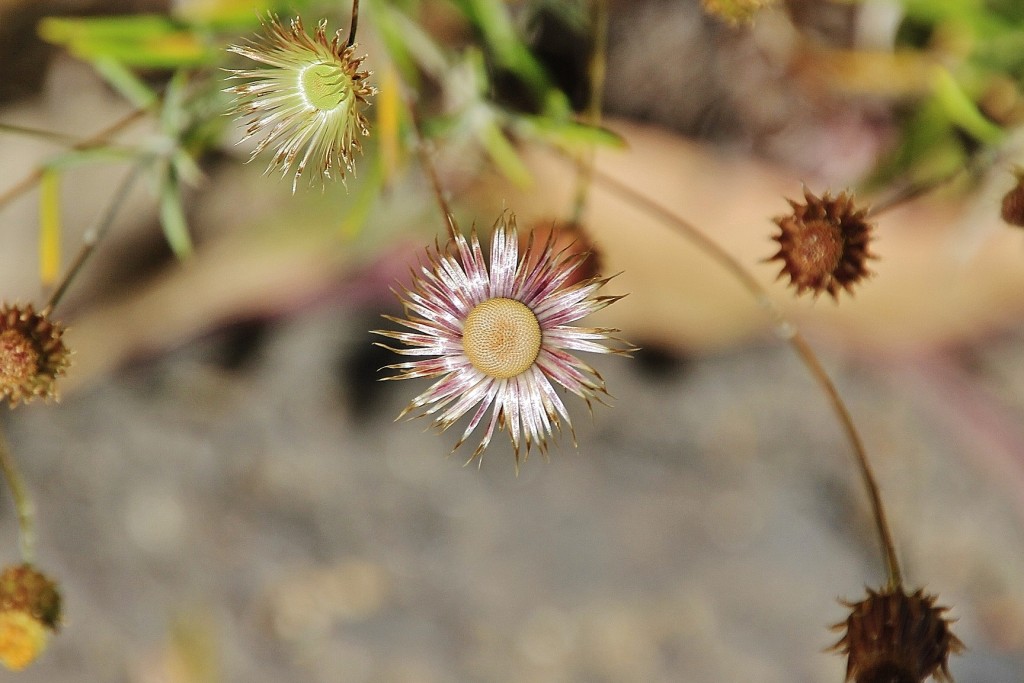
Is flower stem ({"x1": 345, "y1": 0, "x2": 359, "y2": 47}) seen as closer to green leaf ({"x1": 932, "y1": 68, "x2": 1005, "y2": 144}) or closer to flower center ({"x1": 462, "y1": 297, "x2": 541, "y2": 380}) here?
flower center ({"x1": 462, "y1": 297, "x2": 541, "y2": 380})

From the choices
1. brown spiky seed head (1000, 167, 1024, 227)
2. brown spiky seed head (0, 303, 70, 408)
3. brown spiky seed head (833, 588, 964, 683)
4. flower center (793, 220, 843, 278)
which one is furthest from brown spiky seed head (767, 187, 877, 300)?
brown spiky seed head (0, 303, 70, 408)

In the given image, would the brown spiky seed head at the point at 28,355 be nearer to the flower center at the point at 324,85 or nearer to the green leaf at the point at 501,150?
the flower center at the point at 324,85

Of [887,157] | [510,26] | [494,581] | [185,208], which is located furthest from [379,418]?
[887,157]

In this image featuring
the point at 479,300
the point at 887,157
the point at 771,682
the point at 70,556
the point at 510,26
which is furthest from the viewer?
the point at 70,556

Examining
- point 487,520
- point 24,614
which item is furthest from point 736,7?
point 487,520

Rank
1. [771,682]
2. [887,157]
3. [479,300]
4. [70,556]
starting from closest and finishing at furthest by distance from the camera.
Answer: [479,300] → [887,157] → [771,682] → [70,556]

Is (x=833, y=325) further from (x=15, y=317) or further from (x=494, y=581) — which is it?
(x=15, y=317)
